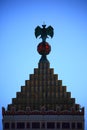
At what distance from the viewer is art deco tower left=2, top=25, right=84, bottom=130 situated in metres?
89.8

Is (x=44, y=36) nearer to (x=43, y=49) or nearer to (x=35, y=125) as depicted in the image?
(x=43, y=49)

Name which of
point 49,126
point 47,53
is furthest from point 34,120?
point 47,53

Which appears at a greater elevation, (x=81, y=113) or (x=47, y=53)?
(x=47, y=53)

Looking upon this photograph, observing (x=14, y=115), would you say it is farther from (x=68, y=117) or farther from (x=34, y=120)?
(x=68, y=117)

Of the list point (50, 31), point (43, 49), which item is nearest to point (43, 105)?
point (43, 49)

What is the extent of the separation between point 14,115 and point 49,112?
309 inches

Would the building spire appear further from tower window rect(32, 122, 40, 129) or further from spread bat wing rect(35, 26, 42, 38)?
tower window rect(32, 122, 40, 129)

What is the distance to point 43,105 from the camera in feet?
302

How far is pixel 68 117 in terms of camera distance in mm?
89938

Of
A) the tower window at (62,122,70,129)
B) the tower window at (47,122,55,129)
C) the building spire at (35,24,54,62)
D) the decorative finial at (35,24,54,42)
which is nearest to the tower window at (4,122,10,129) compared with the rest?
the tower window at (47,122,55,129)

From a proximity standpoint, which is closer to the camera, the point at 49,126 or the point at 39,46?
the point at 49,126

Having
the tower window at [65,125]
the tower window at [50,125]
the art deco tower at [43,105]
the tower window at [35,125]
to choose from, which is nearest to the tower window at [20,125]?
the art deco tower at [43,105]

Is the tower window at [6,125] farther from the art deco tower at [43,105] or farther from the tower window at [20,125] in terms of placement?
the tower window at [20,125]

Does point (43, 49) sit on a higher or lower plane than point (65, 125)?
higher
